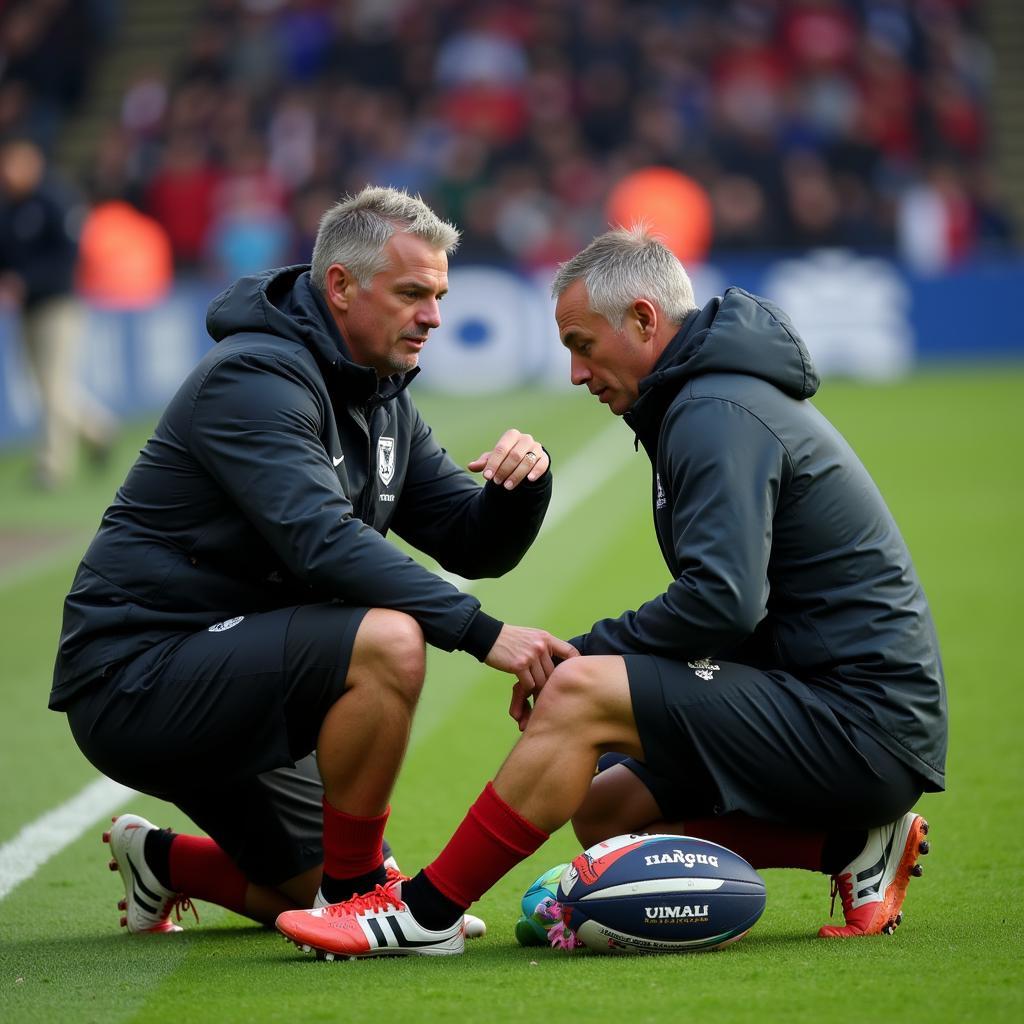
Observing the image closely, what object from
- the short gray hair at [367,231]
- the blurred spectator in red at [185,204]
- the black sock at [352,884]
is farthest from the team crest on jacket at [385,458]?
the blurred spectator in red at [185,204]

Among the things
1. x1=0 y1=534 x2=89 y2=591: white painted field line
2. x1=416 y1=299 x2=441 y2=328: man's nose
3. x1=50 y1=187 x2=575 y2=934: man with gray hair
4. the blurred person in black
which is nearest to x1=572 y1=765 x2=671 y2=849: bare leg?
x1=50 y1=187 x2=575 y2=934: man with gray hair

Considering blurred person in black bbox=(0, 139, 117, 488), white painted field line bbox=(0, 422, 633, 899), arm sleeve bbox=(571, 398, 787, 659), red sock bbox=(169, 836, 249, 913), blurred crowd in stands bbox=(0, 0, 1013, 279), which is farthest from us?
blurred crowd in stands bbox=(0, 0, 1013, 279)

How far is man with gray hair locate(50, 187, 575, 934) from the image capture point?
4422 millimetres

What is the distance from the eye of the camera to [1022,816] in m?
5.67

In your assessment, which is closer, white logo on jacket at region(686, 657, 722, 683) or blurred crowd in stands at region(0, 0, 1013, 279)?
white logo on jacket at region(686, 657, 722, 683)

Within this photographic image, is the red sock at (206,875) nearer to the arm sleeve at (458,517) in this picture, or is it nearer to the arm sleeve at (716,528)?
the arm sleeve at (458,517)

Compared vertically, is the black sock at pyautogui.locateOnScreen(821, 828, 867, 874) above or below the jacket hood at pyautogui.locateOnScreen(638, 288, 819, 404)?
below

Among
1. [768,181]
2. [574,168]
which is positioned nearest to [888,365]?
[768,181]

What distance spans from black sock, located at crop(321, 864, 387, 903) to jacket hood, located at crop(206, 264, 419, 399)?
1255 mm

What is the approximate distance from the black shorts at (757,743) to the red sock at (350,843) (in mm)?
695

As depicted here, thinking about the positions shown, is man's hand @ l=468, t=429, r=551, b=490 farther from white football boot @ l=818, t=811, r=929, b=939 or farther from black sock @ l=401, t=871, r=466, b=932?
white football boot @ l=818, t=811, r=929, b=939

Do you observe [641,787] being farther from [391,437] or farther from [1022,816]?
[1022,816]

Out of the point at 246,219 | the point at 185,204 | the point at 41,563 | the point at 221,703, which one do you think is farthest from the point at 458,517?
the point at 185,204

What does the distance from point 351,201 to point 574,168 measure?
59.7ft
